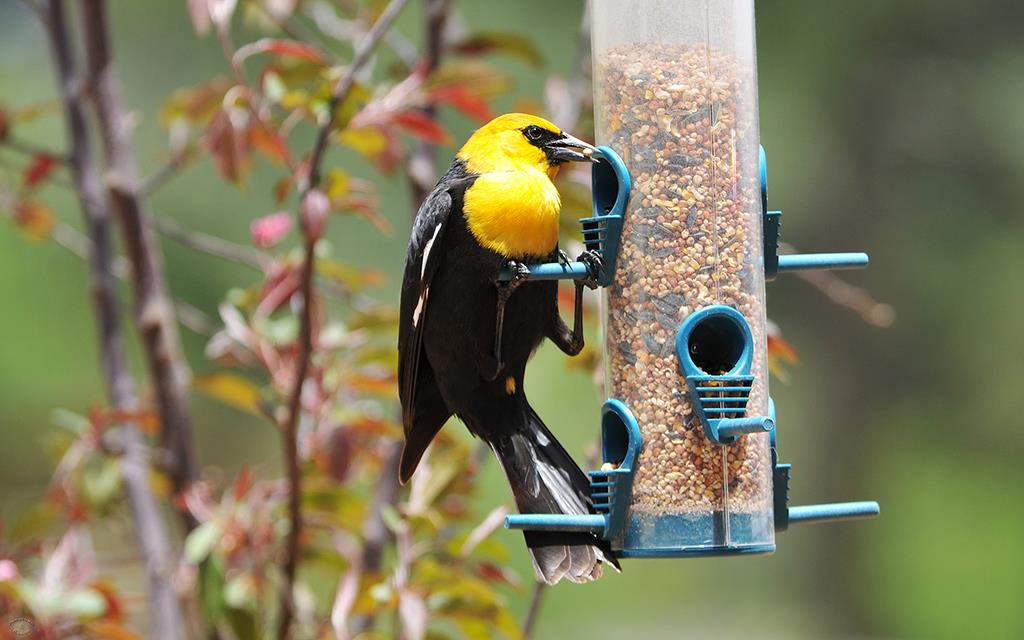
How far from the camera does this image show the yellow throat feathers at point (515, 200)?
8.77 ft

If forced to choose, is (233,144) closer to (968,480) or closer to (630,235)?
(630,235)

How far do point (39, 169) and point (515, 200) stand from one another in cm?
146

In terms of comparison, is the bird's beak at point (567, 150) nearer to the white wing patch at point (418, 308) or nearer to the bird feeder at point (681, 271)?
the bird feeder at point (681, 271)

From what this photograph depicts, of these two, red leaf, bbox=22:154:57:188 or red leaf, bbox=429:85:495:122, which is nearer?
red leaf, bbox=429:85:495:122

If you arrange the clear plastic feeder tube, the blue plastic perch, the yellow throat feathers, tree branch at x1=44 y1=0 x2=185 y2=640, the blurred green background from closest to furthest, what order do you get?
the blue plastic perch, the clear plastic feeder tube, the yellow throat feathers, tree branch at x1=44 y1=0 x2=185 y2=640, the blurred green background

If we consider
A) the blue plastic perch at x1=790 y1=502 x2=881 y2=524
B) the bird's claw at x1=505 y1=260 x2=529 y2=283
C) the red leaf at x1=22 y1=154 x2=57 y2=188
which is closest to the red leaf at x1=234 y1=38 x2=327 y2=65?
the bird's claw at x1=505 y1=260 x2=529 y2=283

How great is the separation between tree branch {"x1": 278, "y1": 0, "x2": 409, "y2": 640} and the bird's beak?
0.47 m

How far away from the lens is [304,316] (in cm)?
257

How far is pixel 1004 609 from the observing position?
8094 mm

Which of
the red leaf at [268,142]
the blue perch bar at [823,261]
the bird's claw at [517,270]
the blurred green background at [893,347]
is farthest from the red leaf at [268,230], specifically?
the blurred green background at [893,347]

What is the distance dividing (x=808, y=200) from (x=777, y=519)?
642cm

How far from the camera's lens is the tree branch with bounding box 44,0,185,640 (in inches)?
128

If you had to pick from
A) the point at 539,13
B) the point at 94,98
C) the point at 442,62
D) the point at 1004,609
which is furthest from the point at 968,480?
the point at 94,98

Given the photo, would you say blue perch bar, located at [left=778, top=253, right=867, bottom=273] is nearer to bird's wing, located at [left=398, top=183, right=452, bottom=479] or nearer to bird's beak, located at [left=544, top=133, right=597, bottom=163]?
bird's beak, located at [left=544, top=133, right=597, bottom=163]
